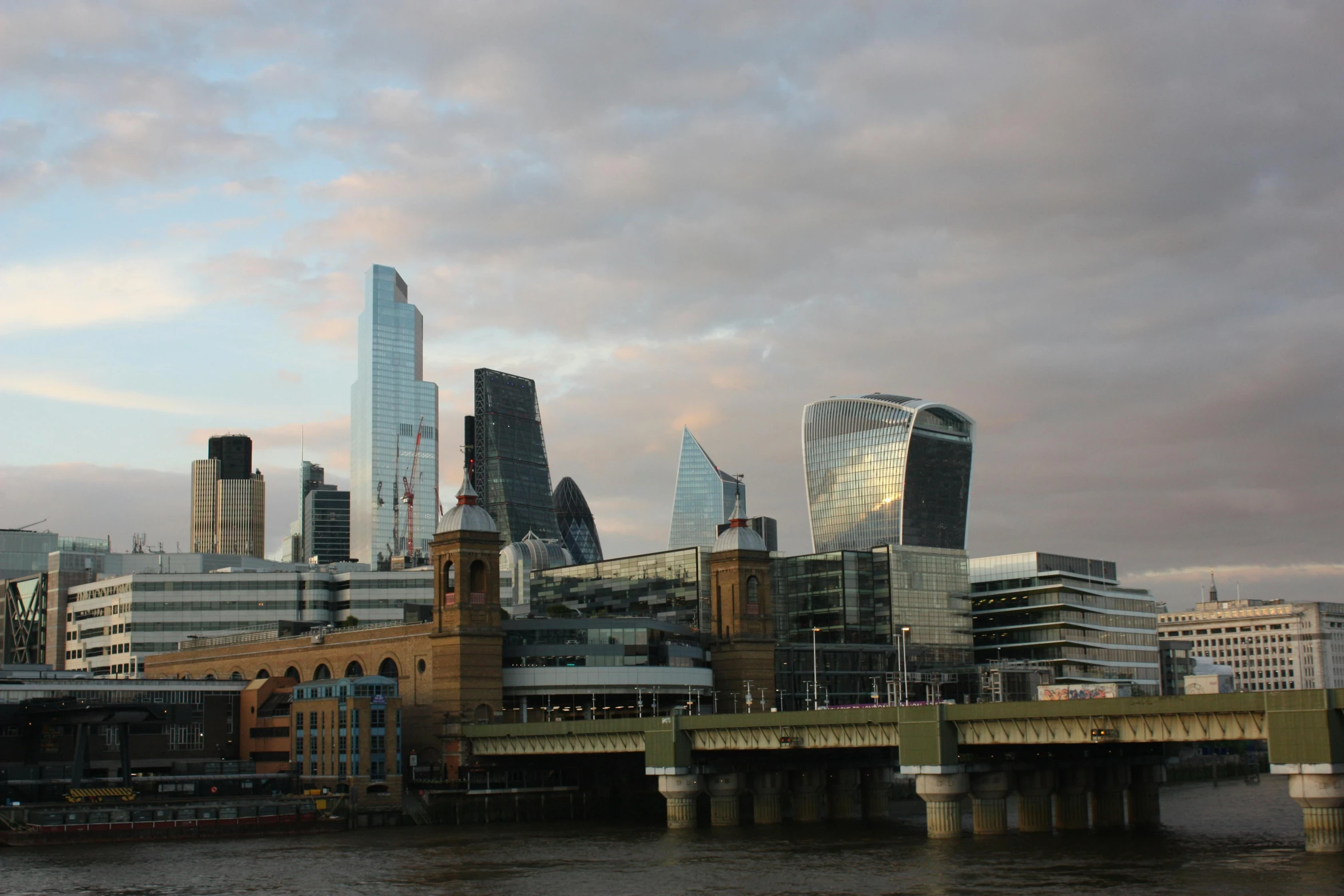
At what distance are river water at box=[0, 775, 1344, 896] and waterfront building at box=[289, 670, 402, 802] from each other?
369 inches

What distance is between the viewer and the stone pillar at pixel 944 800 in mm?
110438

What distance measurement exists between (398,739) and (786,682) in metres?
68.6

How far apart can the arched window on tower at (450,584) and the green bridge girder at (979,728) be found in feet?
60.6

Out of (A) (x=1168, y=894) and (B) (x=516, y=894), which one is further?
(B) (x=516, y=894)

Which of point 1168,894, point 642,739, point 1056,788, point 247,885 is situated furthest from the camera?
point 642,739

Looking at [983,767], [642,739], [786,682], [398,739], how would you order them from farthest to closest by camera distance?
1. [786,682]
2. [398,739]
3. [642,739]
4. [983,767]

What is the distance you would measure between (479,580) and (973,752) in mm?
62511

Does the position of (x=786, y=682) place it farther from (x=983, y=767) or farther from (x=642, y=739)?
(x=983, y=767)

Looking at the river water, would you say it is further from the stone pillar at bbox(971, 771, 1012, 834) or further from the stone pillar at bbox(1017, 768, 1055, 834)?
the stone pillar at bbox(1017, 768, 1055, 834)

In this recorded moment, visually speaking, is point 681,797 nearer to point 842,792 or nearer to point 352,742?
point 842,792

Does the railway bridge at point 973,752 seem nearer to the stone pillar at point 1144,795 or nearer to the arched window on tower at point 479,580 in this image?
the stone pillar at point 1144,795

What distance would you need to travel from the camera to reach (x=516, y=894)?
87.5m

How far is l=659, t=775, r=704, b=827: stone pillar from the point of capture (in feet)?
428

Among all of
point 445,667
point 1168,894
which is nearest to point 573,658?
point 445,667
